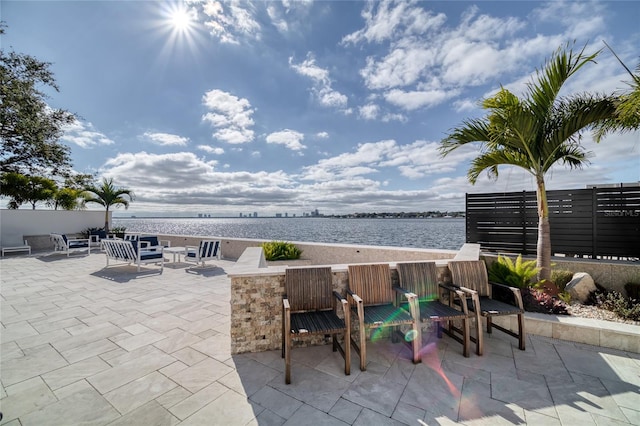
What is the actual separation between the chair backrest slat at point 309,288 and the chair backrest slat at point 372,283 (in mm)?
330

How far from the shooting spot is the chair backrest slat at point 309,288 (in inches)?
112

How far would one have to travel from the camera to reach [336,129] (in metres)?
12.4

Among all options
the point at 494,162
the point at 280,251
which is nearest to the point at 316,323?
the point at 494,162

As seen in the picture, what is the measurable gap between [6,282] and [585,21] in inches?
542

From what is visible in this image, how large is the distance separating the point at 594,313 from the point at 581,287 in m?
0.73

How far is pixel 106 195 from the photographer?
1378 cm

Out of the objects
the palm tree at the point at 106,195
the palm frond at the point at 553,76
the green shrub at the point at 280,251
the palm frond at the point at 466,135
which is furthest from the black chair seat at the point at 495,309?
the palm tree at the point at 106,195

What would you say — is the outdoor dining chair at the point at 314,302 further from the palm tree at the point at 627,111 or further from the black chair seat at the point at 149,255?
the black chair seat at the point at 149,255

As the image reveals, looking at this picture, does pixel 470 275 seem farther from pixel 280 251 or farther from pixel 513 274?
pixel 280 251

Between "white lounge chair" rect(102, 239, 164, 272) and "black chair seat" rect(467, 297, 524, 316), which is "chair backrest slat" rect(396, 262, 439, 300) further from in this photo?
"white lounge chair" rect(102, 239, 164, 272)

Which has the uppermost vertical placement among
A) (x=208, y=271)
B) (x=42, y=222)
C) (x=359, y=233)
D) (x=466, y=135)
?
(x=466, y=135)

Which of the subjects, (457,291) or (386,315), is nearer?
(386,315)

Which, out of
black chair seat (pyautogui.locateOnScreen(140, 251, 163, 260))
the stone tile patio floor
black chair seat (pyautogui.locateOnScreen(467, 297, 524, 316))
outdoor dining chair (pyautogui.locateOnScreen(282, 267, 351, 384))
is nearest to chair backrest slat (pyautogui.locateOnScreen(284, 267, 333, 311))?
outdoor dining chair (pyautogui.locateOnScreen(282, 267, 351, 384))

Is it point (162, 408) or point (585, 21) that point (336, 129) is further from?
point (162, 408)
